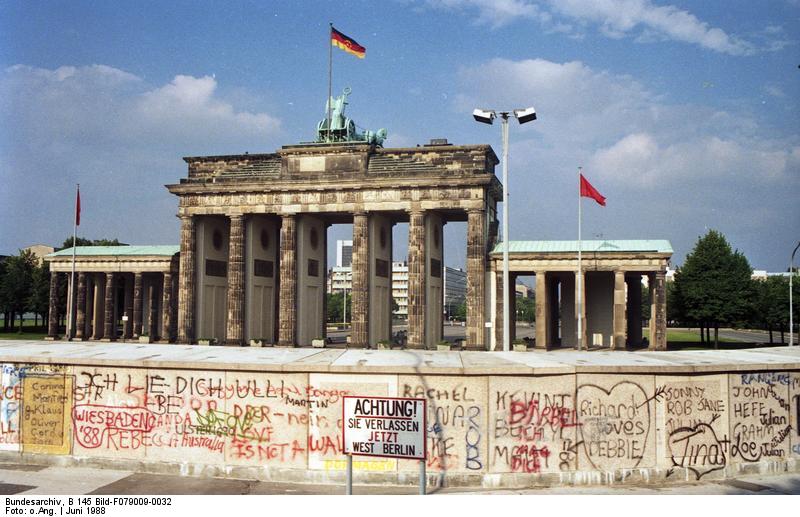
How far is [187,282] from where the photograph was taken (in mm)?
66062

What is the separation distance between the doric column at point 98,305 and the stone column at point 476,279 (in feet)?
141

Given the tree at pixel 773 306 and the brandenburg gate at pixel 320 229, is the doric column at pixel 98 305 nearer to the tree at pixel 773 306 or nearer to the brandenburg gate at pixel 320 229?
the brandenburg gate at pixel 320 229

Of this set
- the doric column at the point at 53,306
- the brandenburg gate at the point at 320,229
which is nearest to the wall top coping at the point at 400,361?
the brandenburg gate at the point at 320,229

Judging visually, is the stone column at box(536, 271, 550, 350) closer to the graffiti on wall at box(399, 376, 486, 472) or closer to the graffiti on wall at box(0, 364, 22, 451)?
the graffiti on wall at box(399, 376, 486, 472)

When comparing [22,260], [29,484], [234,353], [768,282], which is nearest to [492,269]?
[768,282]

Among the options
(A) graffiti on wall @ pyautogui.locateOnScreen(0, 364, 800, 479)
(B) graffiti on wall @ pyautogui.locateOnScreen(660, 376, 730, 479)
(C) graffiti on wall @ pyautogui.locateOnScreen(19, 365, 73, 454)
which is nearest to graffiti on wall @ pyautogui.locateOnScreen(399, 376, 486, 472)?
(A) graffiti on wall @ pyautogui.locateOnScreen(0, 364, 800, 479)

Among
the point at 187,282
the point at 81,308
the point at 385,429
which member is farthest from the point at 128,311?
the point at 385,429

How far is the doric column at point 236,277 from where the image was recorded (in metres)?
64.9

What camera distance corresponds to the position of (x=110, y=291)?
7288 centimetres

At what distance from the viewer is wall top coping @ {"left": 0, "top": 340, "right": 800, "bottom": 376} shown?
16.9 metres

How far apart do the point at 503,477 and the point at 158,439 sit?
914 centimetres

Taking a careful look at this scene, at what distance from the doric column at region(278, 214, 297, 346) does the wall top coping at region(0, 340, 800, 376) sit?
1635 inches

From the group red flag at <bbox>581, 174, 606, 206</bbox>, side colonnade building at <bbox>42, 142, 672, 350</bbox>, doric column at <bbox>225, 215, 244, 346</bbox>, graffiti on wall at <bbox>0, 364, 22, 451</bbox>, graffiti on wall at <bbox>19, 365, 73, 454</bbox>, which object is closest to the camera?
graffiti on wall at <bbox>19, 365, 73, 454</bbox>
